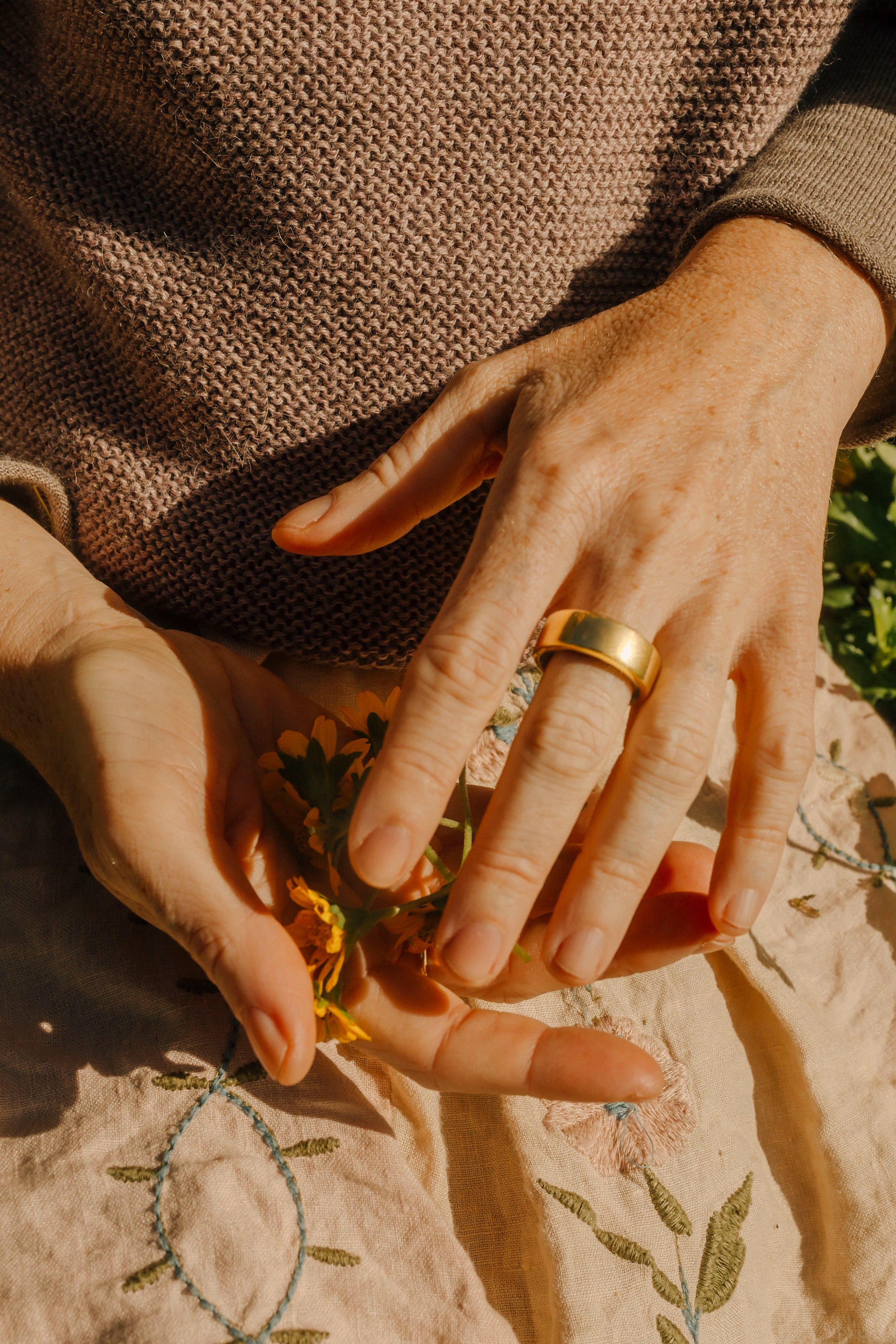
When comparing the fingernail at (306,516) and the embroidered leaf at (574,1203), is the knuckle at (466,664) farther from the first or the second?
the embroidered leaf at (574,1203)

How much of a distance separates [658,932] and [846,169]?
827 mm

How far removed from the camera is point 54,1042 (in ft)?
2.57

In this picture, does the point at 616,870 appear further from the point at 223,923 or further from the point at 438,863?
the point at 223,923

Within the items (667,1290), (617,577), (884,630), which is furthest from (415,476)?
(884,630)

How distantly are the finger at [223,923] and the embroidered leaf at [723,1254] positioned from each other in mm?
454

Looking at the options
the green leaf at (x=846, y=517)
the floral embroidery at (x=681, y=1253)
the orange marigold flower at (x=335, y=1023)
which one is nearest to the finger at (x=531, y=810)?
the orange marigold flower at (x=335, y=1023)

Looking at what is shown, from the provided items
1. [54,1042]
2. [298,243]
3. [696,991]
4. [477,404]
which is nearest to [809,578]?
[477,404]

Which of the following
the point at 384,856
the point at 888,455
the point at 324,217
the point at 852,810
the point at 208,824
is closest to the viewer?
the point at 384,856

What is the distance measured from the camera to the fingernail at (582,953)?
654 mm

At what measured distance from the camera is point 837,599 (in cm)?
144

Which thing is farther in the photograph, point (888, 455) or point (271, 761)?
point (888, 455)

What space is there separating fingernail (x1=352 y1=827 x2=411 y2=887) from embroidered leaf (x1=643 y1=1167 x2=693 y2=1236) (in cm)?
46

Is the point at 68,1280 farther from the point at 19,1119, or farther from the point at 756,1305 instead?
the point at 756,1305

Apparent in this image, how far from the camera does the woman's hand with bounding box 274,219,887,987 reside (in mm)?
655
